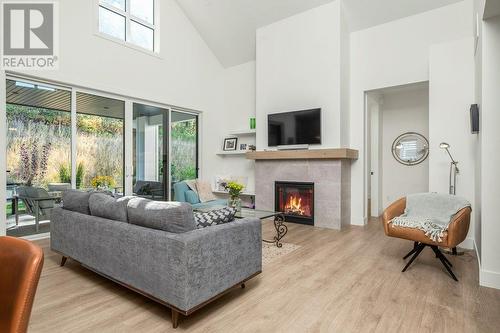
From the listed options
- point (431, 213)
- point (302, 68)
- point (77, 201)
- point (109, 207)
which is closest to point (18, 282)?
point (109, 207)

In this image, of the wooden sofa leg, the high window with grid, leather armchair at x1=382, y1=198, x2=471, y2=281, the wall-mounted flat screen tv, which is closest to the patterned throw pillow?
the wooden sofa leg

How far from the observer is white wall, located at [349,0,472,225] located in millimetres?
4152

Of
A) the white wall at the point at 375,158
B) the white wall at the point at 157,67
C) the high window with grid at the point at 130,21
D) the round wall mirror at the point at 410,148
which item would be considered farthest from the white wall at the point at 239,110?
the round wall mirror at the point at 410,148

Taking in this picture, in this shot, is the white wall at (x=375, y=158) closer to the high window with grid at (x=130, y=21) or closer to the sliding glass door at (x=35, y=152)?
the high window with grid at (x=130, y=21)

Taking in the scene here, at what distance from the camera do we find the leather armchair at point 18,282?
0.83 meters

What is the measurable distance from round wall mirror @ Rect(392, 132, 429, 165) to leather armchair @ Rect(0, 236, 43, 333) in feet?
20.0

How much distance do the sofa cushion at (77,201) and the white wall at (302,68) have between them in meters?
3.45

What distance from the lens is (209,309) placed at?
207 centimetres

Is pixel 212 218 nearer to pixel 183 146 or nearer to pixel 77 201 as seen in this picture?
pixel 77 201

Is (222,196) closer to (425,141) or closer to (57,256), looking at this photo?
(57,256)

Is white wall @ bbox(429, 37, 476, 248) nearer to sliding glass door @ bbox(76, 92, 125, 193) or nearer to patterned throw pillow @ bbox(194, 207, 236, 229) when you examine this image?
patterned throw pillow @ bbox(194, 207, 236, 229)

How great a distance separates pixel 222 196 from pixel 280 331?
15.8ft

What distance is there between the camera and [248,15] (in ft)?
17.6

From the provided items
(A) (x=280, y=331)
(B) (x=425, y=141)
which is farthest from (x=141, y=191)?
→ (B) (x=425, y=141)
